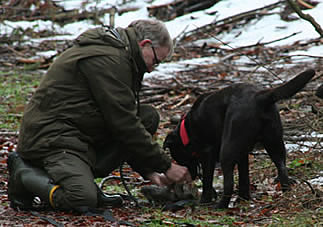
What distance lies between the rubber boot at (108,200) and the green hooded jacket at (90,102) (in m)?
0.32

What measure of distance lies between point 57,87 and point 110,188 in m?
1.43

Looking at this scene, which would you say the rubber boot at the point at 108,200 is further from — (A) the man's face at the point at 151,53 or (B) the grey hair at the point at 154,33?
(B) the grey hair at the point at 154,33

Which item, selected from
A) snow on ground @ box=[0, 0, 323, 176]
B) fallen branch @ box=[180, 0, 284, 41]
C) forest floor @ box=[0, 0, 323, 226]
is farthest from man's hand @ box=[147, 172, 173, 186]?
fallen branch @ box=[180, 0, 284, 41]

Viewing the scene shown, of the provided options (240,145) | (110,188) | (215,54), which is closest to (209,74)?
(215,54)

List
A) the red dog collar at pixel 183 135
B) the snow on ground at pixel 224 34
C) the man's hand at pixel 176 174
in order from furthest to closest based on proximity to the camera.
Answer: the snow on ground at pixel 224 34
the red dog collar at pixel 183 135
the man's hand at pixel 176 174

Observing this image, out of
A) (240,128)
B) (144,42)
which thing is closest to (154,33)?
(144,42)

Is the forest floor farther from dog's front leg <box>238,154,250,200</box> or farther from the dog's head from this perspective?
the dog's head

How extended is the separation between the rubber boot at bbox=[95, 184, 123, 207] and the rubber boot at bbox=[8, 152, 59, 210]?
428 millimetres

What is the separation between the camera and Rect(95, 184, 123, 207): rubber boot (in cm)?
482

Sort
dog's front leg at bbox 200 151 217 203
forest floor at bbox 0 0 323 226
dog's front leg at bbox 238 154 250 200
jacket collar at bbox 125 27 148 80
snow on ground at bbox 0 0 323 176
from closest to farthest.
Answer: forest floor at bbox 0 0 323 226, jacket collar at bbox 125 27 148 80, dog's front leg at bbox 238 154 250 200, dog's front leg at bbox 200 151 217 203, snow on ground at bbox 0 0 323 176

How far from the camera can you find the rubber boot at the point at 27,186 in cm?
454

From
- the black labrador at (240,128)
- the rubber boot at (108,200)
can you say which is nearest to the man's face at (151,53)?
the black labrador at (240,128)

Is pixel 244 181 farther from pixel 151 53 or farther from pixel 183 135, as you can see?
pixel 151 53

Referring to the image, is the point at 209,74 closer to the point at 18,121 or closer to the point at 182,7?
the point at 18,121
